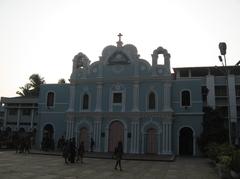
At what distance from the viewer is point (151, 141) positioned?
92.3 ft

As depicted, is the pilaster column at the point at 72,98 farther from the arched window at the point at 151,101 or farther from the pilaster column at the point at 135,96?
the arched window at the point at 151,101

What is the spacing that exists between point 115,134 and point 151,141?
3722 millimetres

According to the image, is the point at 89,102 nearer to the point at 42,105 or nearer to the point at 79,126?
the point at 79,126

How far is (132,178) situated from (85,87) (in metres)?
19.2

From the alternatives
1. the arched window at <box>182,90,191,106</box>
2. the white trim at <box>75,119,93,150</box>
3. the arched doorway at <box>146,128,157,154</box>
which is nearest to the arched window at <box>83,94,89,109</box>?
the white trim at <box>75,119,93,150</box>

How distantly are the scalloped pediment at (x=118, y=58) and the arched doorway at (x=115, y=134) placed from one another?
6.27 m

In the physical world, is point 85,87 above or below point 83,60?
below

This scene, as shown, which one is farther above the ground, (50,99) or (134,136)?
(50,99)

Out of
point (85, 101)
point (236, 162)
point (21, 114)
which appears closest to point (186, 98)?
point (85, 101)

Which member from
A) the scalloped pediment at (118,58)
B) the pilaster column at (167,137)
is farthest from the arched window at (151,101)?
the scalloped pediment at (118,58)

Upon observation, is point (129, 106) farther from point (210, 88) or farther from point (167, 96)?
point (210, 88)

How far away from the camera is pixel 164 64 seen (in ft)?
95.8

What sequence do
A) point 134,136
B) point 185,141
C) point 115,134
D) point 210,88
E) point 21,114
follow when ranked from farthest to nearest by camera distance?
point 21,114 → point 210,88 → point 115,134 → point 185,141 → point 134,136

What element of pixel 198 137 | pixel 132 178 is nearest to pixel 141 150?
pixel 198 137
